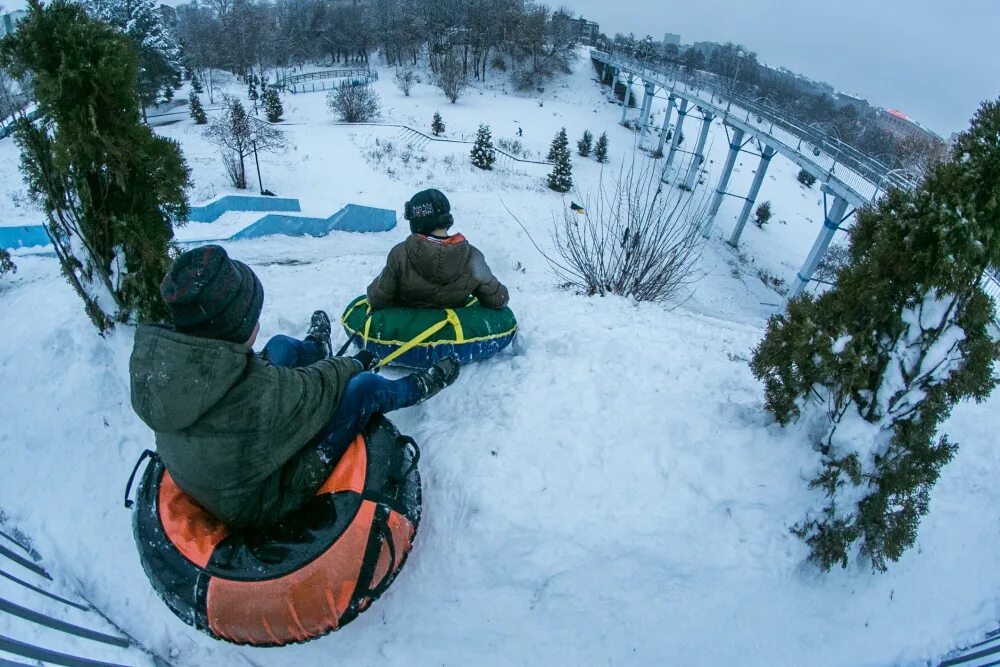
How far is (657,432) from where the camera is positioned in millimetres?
3441

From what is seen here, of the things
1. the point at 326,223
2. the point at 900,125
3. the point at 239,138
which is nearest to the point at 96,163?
the point at 326,223

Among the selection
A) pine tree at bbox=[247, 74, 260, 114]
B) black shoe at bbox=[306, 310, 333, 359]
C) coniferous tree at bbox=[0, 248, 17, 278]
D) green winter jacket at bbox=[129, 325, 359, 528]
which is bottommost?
pine tree at bbox=[247, 74, 260, 114]

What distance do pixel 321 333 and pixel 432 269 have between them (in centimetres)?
119

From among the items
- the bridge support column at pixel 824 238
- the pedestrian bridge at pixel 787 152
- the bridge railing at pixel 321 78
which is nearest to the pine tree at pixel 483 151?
the pedestrian bridge at pixel 787 152

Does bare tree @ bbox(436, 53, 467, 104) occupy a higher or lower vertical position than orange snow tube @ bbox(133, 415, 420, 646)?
lower

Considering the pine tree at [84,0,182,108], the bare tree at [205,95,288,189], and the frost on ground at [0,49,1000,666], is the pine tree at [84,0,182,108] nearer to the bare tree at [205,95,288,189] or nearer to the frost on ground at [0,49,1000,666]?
the bare tree at [205,95,288,189]

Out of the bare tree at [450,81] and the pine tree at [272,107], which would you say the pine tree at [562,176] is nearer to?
the bare tree at [450,81]

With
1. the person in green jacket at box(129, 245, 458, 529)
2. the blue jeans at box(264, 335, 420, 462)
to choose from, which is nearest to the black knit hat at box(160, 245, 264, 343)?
the person in green jacket at box(129, 245, 458, 529)

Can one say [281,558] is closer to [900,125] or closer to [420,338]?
[420,338]

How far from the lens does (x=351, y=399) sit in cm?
293

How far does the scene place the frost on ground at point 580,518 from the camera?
9.12 feet

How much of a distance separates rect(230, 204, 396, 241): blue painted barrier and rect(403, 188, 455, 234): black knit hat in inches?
331

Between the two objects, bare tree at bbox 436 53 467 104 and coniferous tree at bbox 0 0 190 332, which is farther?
bare tree at bbox 436 53 467 104

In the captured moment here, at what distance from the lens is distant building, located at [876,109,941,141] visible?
158 feet
